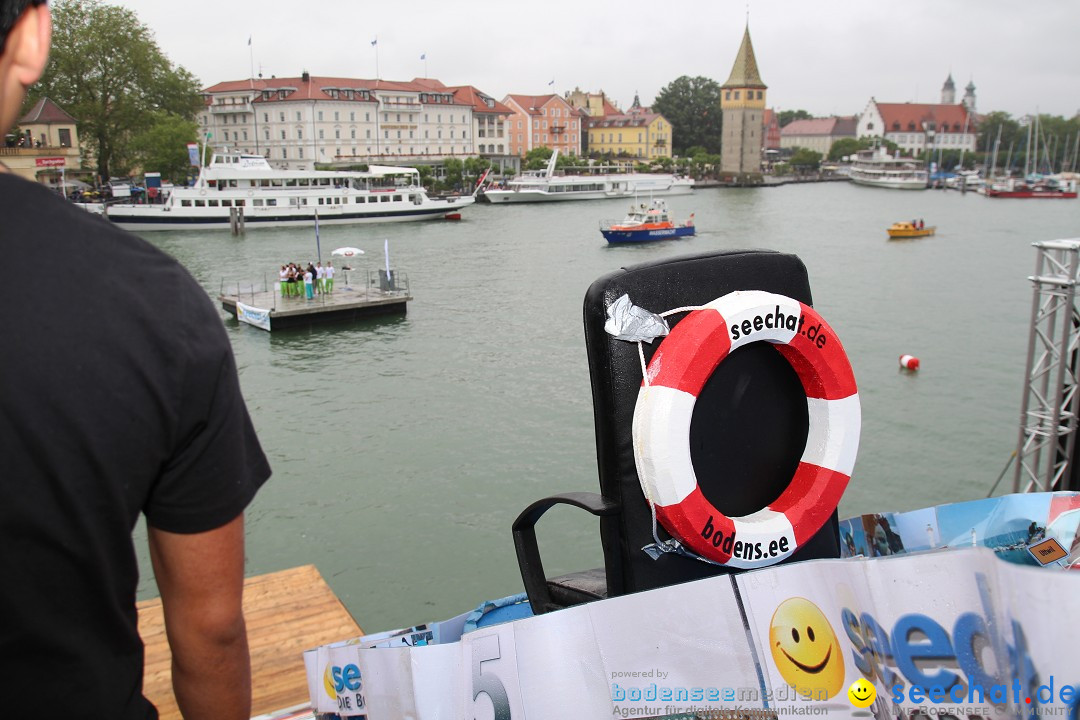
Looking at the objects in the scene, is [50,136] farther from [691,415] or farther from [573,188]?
[691,415]

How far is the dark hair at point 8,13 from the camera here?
85cm

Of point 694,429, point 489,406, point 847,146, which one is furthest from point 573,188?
point 847,146

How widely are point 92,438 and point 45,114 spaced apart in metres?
50.1

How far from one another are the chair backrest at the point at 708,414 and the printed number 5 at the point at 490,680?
491 mm

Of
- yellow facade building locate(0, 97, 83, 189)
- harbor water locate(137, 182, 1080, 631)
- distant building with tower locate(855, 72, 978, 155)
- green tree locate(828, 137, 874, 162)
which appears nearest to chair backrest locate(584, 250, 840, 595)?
harbor water locate(137, 182, 1080, 631)

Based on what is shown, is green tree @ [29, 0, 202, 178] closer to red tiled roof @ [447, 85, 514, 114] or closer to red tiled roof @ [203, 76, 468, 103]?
red tiled roof @ [203, 76, 468, 103]

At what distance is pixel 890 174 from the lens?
3061 inches

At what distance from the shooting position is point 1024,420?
19.5 ft

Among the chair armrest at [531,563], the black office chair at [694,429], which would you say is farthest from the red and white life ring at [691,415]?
the chair armrest at [531,563]

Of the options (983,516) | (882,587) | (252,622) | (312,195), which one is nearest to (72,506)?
(882,587)

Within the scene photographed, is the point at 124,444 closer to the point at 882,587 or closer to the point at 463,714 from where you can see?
the point at 463,714

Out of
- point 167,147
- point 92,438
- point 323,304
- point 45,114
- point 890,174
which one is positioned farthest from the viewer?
point 890,174

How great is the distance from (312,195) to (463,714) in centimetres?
4061

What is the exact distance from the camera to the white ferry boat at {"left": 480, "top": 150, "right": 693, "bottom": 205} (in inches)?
2157
